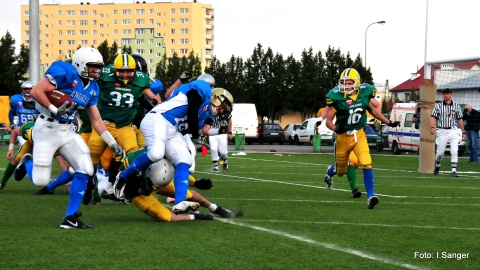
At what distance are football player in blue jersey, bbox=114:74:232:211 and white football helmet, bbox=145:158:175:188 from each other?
0.08 m

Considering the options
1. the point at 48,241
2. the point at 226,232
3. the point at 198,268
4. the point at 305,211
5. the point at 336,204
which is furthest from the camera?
the point at 336,204

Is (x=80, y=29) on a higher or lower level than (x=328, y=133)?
higher

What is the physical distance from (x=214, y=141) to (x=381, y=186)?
6.29m

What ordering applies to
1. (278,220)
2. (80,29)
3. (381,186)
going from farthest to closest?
(80,29), (381,186), (278,220)

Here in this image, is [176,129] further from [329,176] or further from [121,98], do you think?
[329,176]

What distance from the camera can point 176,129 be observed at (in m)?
9.91

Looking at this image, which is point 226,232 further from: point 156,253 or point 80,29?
point 80,29

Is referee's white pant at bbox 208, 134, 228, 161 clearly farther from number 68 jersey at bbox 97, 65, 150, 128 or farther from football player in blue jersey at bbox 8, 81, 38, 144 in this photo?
number 68 jersey at bbox 97, 65, 150, 128

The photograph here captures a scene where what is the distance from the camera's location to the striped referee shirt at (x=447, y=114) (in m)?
20.8

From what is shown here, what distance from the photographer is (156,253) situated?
709 centimetres

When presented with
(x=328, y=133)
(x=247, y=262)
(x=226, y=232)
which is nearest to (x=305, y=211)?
(x=226, y=232)

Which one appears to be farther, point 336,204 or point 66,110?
point 336,204

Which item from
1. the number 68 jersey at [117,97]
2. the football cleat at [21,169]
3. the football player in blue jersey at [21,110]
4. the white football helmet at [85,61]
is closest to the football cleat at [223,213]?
the white football helmet at [85,61]

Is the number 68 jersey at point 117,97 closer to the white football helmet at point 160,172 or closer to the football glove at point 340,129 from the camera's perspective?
the white football helmet at point 160,172
